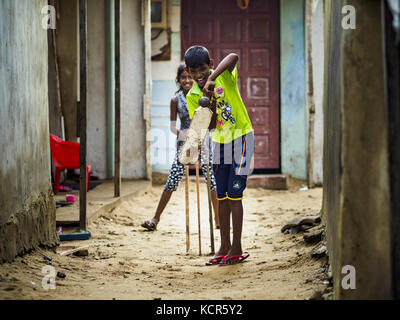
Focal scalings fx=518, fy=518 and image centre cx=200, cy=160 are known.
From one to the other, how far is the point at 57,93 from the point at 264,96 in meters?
3.70

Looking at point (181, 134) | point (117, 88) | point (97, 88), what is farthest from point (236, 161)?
point (97, 88)

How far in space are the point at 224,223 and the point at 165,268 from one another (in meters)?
0.56

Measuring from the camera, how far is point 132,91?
28.5ft

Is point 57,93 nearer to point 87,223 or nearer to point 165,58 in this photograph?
point 165,58

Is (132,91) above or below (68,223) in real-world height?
above

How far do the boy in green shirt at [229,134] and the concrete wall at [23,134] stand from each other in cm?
117

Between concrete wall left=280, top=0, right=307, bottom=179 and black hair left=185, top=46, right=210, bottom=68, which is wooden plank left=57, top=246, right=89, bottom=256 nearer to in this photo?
black hair left=185, top=46, right=210, bottom=68

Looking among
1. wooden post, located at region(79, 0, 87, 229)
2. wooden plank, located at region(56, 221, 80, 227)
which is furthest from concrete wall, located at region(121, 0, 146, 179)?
wooden post, located at region(79, 0, 87, 229)

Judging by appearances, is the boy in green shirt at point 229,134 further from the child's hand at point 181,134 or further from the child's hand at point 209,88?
the child's hand at point 181,134

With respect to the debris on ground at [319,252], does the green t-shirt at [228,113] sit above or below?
above

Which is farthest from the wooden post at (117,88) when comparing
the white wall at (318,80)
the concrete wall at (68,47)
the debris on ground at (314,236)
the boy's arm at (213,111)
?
the white wall at (318,80)

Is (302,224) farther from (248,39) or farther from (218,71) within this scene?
(248,39)

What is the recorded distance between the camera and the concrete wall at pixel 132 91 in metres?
8.59

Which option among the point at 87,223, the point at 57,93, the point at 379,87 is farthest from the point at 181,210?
the point at 379,87
